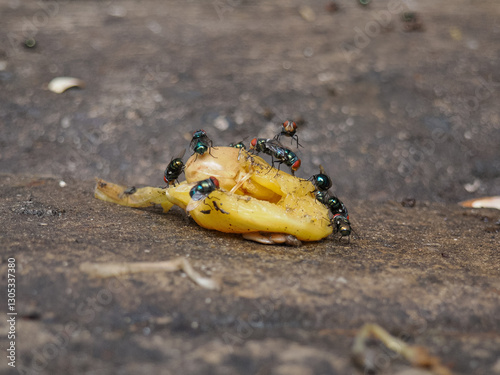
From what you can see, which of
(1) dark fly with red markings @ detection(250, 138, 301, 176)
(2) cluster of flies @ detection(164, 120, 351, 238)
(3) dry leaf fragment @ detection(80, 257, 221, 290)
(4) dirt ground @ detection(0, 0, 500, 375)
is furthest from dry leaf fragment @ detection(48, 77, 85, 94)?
(3) dry leaf fragment @ detection(80, 257, 221, 290)

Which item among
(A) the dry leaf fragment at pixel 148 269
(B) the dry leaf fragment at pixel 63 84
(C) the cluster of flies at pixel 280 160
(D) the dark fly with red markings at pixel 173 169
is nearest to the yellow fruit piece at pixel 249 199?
(C) the cluster of flies at pixel 280 160

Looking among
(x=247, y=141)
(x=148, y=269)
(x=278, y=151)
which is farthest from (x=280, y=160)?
(x=247, y=141)

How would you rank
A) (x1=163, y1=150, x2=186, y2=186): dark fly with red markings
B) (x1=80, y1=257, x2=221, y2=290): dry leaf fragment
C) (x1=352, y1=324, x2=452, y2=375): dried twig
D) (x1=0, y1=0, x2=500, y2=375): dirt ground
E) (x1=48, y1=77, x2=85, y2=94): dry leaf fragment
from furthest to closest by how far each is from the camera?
1. (x1=48, y1=77, x2=85, y2=94): dry leaf fragment
2. (x1=163, y1=150, x2=186, y2=186): dark fly with red markings
3. (x1=80, y1=257, x2=221, y2=290): dry leaf fragment
4. (x1=0, y1=0, x2=500, y2=375): dirt ground
5. (x1=352, y1=324, x2=452, y2=375): dried twig

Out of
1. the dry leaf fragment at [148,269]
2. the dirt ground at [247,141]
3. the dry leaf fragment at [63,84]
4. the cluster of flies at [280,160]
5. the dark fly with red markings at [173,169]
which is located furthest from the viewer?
the dry leaf fragment at [63,84]

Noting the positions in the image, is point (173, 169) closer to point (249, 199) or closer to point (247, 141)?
point (249, 199)

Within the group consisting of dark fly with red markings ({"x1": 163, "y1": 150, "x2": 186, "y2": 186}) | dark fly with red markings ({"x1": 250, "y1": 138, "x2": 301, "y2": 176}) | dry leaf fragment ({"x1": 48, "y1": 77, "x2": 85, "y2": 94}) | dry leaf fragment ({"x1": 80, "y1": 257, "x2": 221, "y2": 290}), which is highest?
dark fly with red markings ({"x1": 250, "y1": 138, "x2": 301, "y2": 176})

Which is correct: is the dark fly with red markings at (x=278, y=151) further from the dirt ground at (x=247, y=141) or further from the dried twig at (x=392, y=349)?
the dried twig at (x=392, y=349)

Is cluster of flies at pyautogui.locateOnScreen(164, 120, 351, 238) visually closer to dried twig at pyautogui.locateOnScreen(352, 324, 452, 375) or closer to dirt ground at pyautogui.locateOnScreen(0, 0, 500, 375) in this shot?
dirt ground at pyautogui.locateOnScreen(0, 0, 500, 375)
